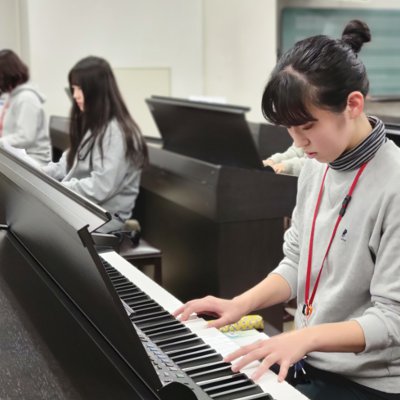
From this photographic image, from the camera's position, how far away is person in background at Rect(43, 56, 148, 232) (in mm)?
2762

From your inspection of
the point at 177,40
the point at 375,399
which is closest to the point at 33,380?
the point at 375,399

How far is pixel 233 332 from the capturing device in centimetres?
138

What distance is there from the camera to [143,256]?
2660 millimetres

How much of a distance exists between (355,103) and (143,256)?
161cm

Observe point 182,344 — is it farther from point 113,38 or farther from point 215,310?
point 113,38

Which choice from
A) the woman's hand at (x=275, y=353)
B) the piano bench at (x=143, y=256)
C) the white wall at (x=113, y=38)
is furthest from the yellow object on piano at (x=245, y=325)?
the white wall at (x=113, y=38)

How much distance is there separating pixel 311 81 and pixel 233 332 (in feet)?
1.83

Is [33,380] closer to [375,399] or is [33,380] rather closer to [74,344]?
[74,344]

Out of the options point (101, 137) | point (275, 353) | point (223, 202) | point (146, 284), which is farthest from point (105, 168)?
point (275, 353)

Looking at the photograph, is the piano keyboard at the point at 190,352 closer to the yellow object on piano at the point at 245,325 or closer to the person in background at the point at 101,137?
the yellow object on piano at the point at 245,325

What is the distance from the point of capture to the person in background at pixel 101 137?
2.76m

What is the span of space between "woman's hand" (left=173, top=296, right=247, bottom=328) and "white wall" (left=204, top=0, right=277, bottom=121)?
4629mm

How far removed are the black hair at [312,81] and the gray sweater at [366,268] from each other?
0.52 ft

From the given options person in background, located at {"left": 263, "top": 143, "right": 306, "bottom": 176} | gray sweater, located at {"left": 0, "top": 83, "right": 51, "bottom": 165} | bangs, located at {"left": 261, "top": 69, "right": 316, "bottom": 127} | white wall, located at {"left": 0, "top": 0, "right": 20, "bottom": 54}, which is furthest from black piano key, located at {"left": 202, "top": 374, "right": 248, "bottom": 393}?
white wall, located at {"left": 0, "top": 0, "right": 20, "bottom": 54}
